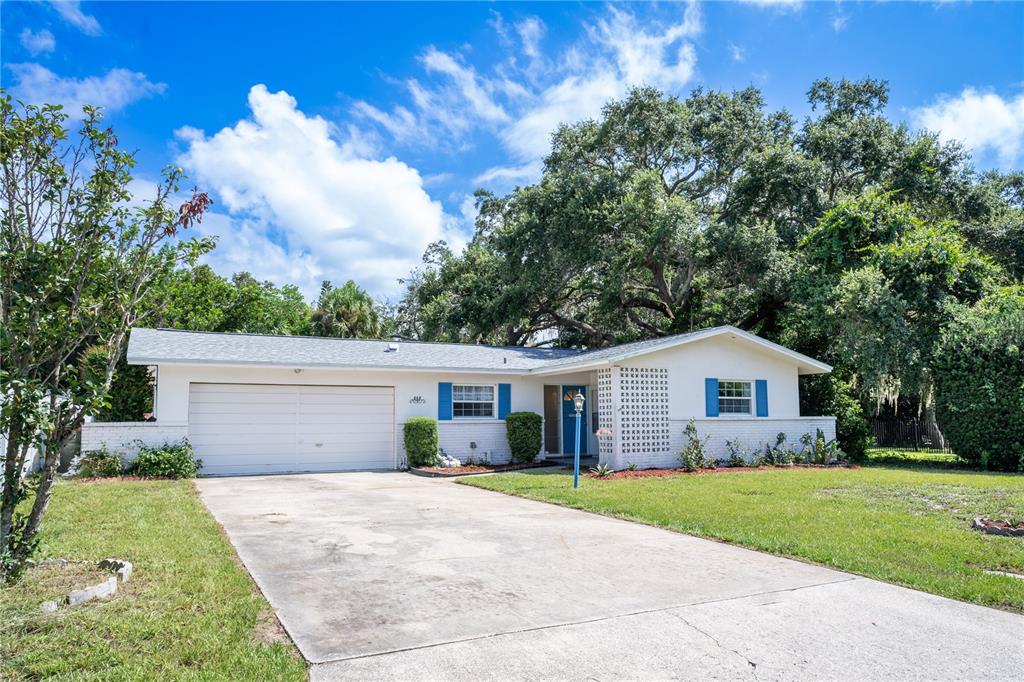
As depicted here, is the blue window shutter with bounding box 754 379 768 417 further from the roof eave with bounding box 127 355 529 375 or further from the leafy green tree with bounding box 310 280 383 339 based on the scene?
the leafy green tree with bounding box 310 280 383 339

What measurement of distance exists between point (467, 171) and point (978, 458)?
20.7 m

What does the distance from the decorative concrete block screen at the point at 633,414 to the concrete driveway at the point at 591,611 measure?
741 centimetres

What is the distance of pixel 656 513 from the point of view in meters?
9.13

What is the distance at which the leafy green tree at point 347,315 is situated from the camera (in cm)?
3114

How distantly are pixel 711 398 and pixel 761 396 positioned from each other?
5.72 feet

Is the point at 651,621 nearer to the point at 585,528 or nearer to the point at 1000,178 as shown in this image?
the point at 585,528

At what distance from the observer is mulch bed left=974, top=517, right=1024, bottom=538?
7.29 m

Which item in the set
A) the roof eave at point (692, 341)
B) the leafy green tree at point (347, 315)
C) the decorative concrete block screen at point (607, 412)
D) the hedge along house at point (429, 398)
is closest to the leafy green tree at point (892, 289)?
the roof eave at point (692, 341)

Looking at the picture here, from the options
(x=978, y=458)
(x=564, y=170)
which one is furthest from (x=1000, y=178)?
(x=564, y=170)

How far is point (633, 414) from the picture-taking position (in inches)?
616

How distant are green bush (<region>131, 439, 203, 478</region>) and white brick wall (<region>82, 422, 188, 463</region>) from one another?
16cm

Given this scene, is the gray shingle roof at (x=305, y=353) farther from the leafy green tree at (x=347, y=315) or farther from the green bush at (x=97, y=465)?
the leafy green tree at (x=347, y=315)

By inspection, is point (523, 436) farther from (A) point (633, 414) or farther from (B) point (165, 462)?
(B) point (165, 462)

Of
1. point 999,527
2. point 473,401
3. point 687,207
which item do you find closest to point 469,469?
point 473,401
